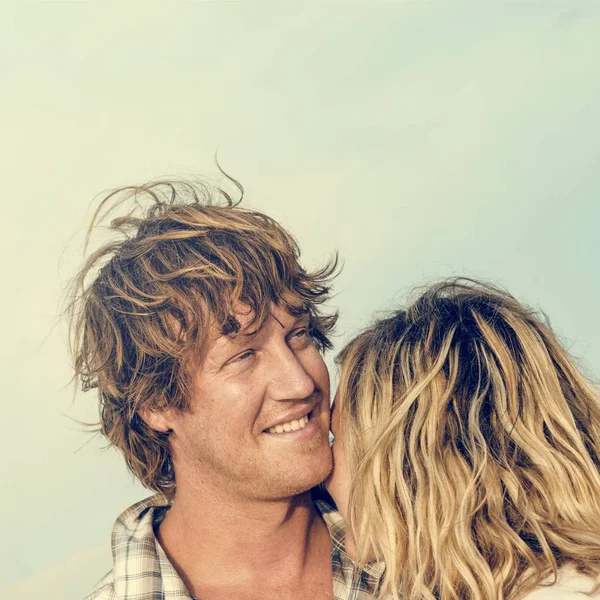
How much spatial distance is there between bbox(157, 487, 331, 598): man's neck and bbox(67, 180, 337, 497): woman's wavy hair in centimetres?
38

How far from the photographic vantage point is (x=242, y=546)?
401 cm

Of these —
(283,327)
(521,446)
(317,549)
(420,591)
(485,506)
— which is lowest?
(317,549)

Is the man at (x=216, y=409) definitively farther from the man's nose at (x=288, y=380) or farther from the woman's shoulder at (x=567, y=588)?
the woman's shoulder at (x=567, y=588)

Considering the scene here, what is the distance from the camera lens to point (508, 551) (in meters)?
2.99

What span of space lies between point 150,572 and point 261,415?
0.79 metres

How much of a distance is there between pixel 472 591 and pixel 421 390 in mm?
697

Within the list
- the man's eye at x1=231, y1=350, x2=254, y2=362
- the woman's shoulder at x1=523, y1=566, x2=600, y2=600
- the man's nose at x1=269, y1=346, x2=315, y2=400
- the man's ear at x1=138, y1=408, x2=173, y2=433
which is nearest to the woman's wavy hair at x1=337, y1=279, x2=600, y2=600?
the woman's shoulder at x1=523, y1=566, x2=600, y2=600

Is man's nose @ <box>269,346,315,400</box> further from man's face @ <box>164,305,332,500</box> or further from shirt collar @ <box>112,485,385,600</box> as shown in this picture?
shirt collar @ <box>112,485,385,600</box>

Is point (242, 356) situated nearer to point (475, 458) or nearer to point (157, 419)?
point (157, 419)

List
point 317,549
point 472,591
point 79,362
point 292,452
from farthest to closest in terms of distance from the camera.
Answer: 1. point 79,362
2. point 317,549
3. point 292,452
4. point 472,591

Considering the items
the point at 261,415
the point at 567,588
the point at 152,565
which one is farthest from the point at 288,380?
the point at 567,588

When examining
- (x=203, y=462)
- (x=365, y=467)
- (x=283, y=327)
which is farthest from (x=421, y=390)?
(x=203, y=462)

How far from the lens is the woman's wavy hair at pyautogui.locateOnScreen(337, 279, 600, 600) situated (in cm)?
302

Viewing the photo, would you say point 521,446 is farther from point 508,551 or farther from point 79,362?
point 79,362
